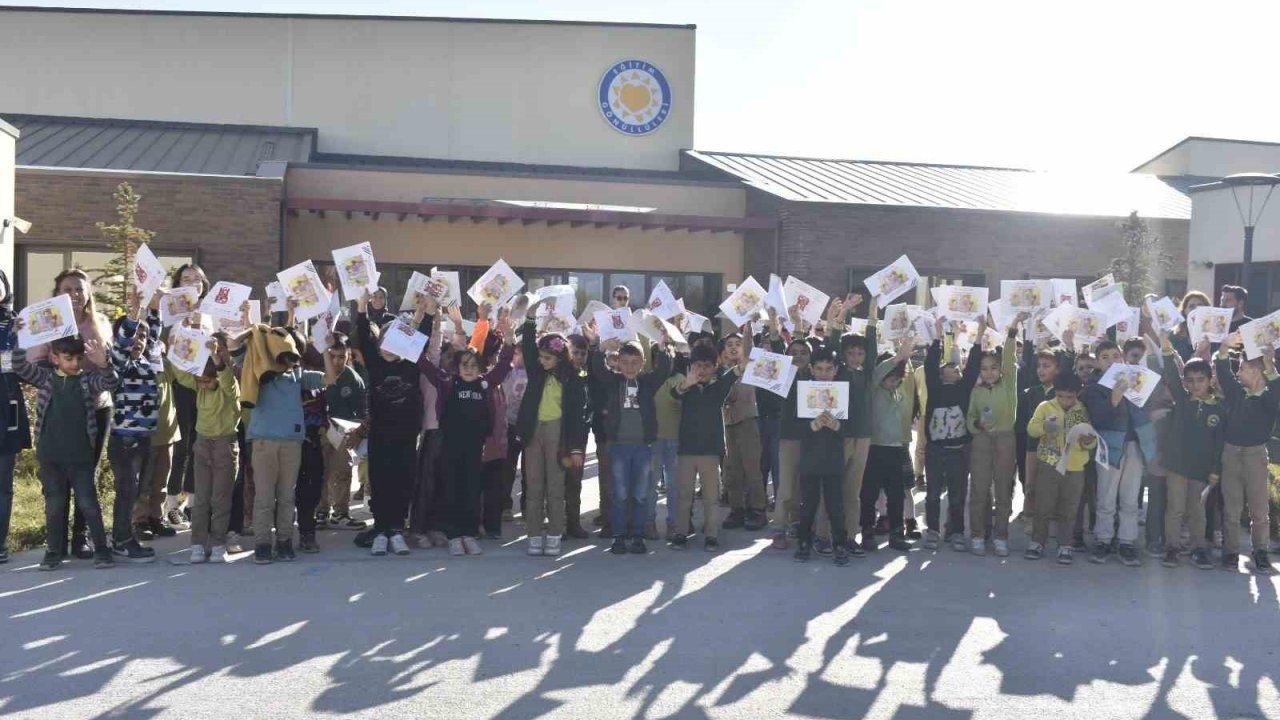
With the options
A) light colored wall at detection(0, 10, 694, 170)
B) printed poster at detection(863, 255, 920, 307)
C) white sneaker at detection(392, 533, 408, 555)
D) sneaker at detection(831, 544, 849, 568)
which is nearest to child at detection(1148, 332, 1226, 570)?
printed poster at detection(863, 255, 920, 307)

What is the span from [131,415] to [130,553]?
Result: 3.13ft

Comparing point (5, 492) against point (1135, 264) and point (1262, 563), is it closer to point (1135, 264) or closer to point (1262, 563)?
point (1262, 563)

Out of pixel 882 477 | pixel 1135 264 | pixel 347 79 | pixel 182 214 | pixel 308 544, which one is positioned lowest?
pixel 308 544

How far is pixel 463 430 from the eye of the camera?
333 inches

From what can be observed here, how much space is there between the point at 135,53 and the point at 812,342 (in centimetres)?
1981

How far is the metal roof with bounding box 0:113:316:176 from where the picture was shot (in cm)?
1886

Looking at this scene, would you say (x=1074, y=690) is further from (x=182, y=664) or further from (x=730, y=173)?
(x=730, y=173)

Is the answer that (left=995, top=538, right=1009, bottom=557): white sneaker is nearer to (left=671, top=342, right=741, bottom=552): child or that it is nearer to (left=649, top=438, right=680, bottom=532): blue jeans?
(left=671, top=342, right=741, bottom=552): child

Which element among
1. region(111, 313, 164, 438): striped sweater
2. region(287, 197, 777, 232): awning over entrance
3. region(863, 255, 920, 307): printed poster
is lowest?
region(111, 313, 164, 438): striped sweater

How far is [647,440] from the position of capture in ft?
28.3

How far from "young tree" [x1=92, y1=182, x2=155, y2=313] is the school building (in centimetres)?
144

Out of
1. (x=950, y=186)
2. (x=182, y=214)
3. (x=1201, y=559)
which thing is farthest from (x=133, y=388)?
(x=950, y=186)

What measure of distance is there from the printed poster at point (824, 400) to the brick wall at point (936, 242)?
39.3ft

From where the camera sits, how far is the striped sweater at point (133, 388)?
780 centimetres
